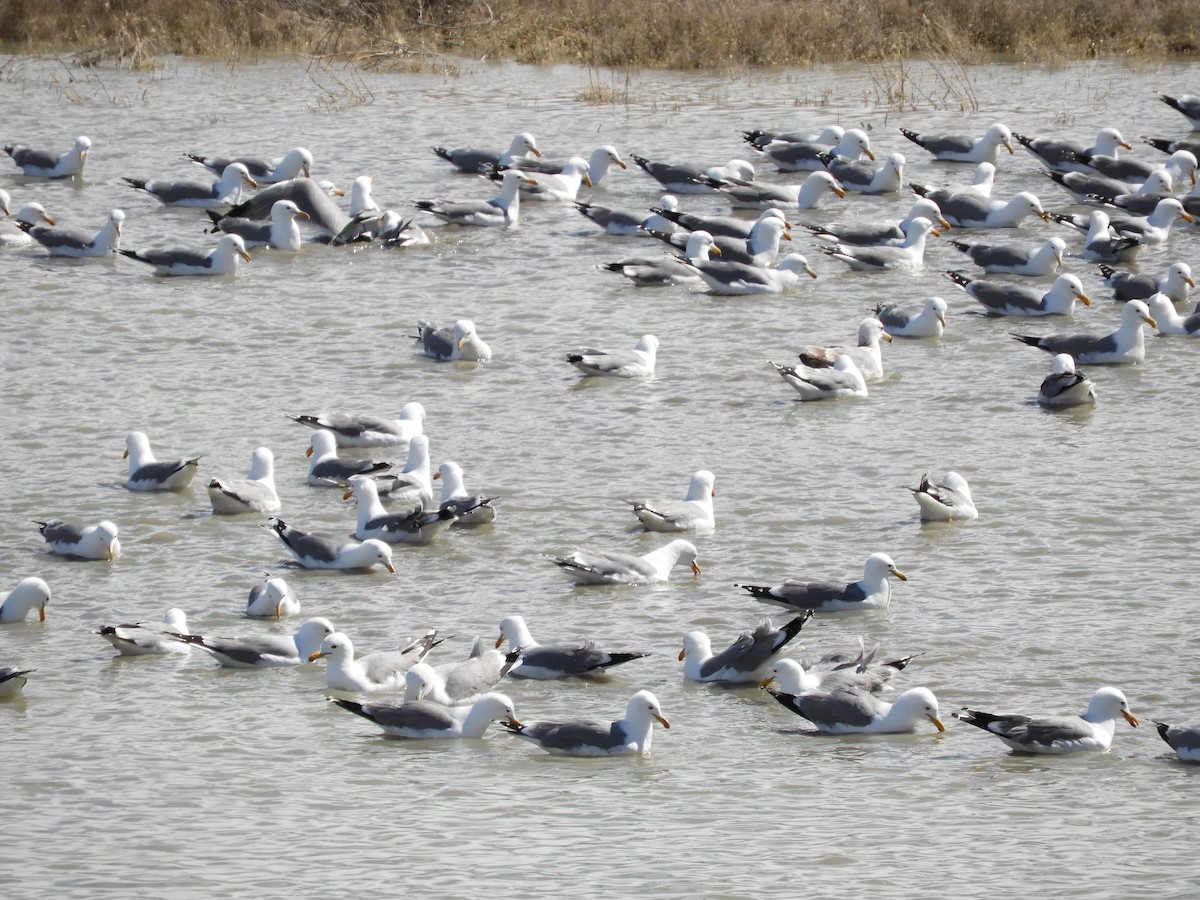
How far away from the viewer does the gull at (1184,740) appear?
9984 millimetres

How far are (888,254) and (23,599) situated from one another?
12.1m

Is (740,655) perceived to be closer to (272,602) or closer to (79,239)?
(272,602)

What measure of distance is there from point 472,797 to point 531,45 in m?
26.9

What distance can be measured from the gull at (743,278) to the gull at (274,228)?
5.12m

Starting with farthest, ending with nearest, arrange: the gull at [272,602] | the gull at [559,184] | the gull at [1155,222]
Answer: the gull at [559,184]
the gull at [1155,222]
the gull at [272,602]

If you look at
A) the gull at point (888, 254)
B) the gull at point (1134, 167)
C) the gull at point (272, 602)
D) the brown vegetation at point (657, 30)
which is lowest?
the gull at point (272, 602)

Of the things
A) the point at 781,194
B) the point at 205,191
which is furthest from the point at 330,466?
the point at 205,191

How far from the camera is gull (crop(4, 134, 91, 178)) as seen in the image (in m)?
27.5

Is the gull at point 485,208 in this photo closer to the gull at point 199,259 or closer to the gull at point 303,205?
the gull at point 303,205

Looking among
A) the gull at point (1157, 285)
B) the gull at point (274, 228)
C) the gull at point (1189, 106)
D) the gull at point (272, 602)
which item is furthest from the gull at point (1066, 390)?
the gull at point (1189, 106)

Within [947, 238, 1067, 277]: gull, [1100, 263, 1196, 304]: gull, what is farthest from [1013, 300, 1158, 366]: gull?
[947, 238, 1067, 277]: gull

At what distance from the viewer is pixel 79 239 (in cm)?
2327

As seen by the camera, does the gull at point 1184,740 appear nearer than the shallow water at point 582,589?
No


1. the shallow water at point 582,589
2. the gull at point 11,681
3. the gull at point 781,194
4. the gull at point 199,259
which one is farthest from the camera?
the gull at point 781,194
